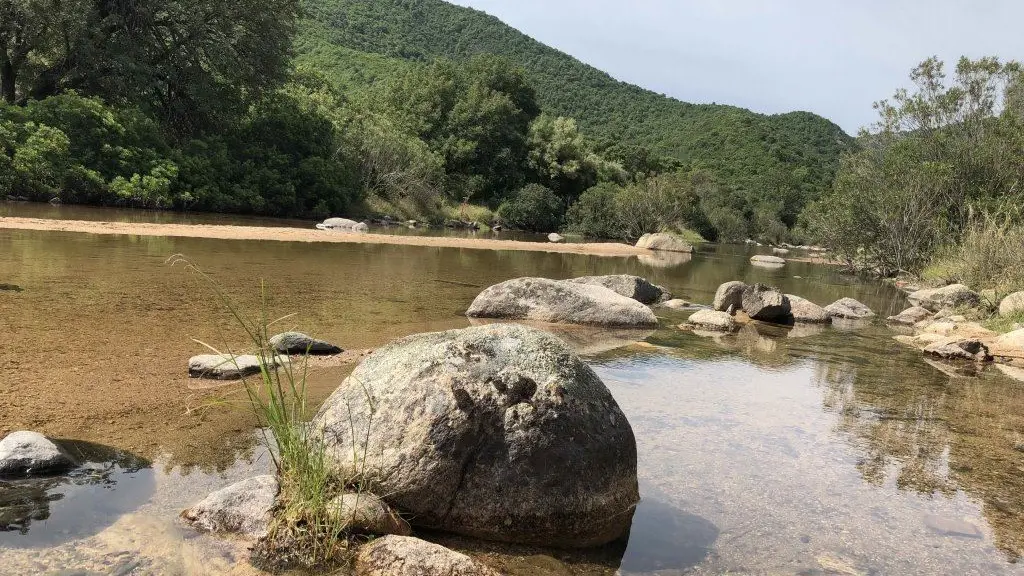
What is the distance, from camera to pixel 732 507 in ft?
17.4

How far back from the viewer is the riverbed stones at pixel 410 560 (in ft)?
12.3

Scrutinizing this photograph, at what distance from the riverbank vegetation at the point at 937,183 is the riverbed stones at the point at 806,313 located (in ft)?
30.4

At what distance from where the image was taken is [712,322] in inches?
559

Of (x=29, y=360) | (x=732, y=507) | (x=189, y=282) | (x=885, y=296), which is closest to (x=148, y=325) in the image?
(x=29, y=360)

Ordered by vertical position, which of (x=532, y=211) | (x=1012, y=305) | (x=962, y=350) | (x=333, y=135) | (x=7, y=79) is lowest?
(x=962, y=350)

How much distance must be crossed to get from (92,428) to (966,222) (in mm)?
32424

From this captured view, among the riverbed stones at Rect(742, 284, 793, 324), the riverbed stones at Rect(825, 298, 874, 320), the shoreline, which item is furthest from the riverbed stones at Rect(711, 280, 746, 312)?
the shoreline

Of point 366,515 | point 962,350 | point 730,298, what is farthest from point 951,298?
point 366,515

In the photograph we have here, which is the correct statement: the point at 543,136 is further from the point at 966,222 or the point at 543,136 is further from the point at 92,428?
the point at 92,428

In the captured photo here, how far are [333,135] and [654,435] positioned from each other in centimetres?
4372

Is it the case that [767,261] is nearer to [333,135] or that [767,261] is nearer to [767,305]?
[767,305]

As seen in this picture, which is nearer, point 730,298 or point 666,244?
point 730,298

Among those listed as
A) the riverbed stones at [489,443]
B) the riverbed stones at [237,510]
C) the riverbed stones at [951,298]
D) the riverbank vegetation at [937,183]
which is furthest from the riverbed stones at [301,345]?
the riverbank vegetation at [937,183]

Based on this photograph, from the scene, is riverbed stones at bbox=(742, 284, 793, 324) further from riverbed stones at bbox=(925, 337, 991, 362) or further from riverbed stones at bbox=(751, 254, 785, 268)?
riverbed stones at bbox=(751, 254, 785, 268)
